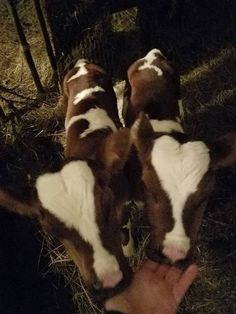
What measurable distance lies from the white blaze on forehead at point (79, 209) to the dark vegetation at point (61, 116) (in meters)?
0.25

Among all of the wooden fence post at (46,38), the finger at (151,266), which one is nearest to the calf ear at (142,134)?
the finger at (151,266)

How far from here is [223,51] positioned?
16.5ft

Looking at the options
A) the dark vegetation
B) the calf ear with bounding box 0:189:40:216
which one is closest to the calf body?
the calf ear with bounding box 0:189:40:216

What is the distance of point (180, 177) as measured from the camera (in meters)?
2.92

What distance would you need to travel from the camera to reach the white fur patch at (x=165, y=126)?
355cm

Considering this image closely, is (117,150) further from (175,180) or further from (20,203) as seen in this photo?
(20,203)

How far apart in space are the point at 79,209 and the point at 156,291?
33.1 inches

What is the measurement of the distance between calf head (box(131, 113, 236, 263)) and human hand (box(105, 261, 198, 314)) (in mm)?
252

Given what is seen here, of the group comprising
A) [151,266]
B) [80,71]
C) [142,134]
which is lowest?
[151,266]

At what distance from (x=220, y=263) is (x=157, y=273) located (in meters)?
0.72

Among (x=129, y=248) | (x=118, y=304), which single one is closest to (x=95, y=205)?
(x=118, y=304)

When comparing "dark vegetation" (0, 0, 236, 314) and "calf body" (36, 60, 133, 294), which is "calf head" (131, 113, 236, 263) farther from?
"dark vegetation" (0, 0, 236, 314)

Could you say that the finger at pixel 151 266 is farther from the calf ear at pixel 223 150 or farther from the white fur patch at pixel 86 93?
the white fur patch at pixel 86 93

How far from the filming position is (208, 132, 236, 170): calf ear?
301 centimetres
